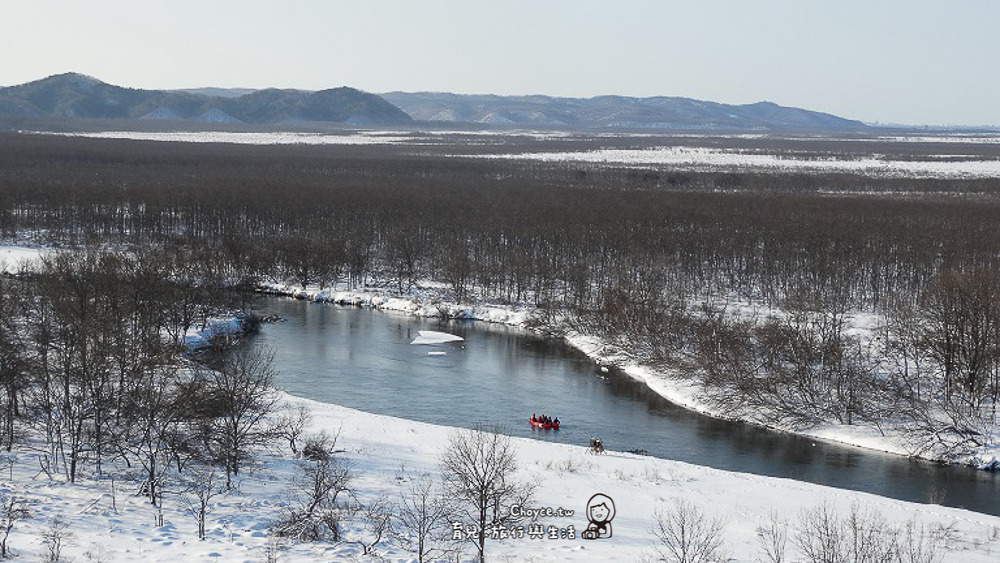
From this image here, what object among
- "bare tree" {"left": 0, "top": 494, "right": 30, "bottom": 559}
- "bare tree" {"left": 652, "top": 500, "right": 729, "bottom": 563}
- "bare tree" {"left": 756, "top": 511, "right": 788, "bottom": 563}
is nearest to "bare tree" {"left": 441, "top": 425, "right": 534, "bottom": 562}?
"bare tree" {"left": 652, "top": 500, "right": 729, "bottom": 563}

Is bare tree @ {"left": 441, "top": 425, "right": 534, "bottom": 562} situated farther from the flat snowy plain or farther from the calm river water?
the calm river water

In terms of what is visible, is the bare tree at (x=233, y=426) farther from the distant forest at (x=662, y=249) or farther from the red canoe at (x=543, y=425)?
the distant forest at (x=662, y=249)

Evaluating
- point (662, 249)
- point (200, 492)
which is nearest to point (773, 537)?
point (200, 492)

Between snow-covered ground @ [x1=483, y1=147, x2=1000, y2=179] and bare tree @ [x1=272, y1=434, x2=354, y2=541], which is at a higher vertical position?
snow-covered ground @ [x1=483, y1=147, x2=1000, y2=179]

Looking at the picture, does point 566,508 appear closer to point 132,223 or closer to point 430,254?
point 430,254

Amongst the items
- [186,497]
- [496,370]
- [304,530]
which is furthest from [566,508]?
[496,370]

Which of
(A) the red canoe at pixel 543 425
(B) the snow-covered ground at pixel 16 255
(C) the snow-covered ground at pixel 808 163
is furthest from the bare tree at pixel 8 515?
(C) the snow-covered ground at pixel 808 163
